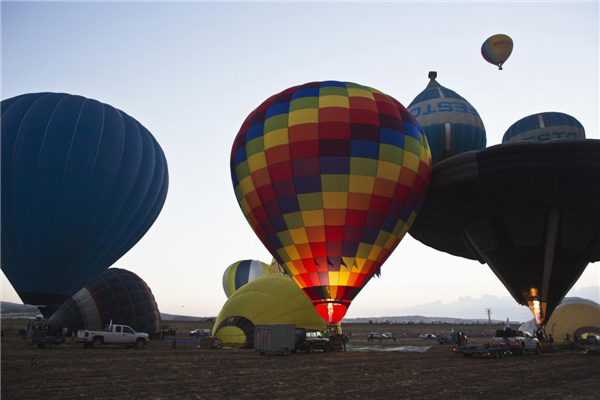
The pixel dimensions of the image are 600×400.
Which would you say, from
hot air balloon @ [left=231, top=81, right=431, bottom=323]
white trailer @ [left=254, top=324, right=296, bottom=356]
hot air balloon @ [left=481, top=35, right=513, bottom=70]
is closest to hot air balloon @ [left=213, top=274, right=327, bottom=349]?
white trailer @ [left=254, top=324, right=296, bottom=356]

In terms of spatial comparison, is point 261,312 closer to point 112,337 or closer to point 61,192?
point 112,337

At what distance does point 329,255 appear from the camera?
17.3m

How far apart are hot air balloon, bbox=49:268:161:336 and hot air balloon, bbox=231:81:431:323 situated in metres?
14.4

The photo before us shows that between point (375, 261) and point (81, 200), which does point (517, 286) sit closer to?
point (375, 261)

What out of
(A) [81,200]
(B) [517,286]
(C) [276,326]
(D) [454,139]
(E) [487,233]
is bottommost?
(C) [276,326]

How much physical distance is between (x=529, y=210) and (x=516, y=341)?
246 inches

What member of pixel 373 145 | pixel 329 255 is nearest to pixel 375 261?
pixel 329 255

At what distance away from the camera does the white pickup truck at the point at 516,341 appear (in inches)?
770

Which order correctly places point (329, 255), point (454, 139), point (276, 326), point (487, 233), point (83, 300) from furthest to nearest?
point (83, 300), point (454, 139), point (487, 233), point (276, 326), point (329, 255)

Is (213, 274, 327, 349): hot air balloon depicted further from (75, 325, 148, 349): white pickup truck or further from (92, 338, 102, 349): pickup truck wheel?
(92, 338, 102, 349): pickup truck wheel

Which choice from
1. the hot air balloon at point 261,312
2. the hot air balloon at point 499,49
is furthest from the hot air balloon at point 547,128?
the hot air balloon at point 261,312

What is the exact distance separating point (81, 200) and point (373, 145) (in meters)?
14.5

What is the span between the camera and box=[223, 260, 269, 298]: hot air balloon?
2010 inches

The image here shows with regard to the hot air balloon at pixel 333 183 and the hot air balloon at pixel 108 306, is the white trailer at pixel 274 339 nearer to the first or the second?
the hot air balloon at pixel 333 183
